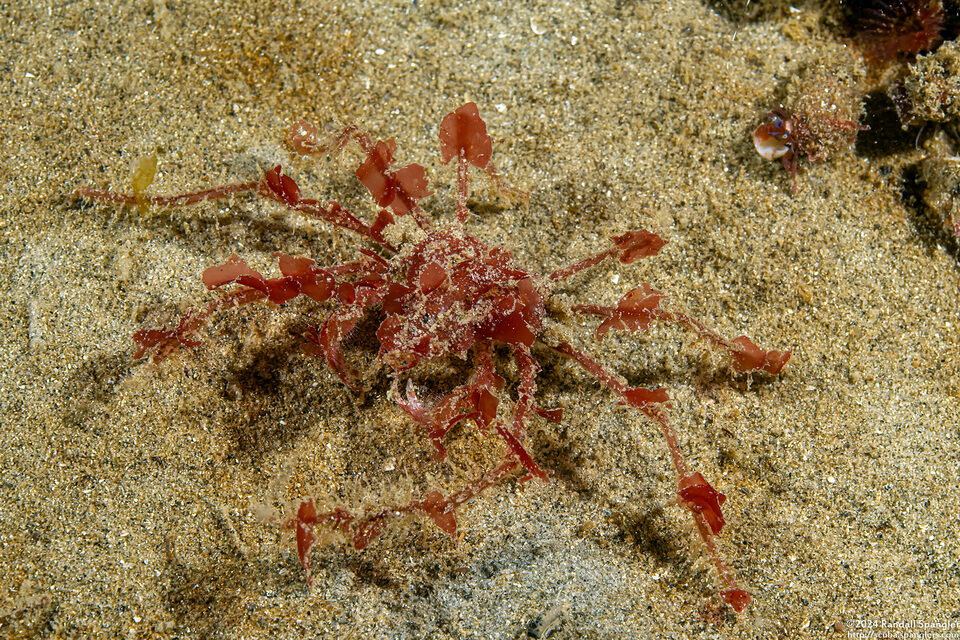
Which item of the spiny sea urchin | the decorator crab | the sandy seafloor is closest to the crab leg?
the decorator crab

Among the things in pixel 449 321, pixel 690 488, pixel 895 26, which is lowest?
pixel 690 488

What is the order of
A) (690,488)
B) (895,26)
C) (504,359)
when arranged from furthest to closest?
(895,26), (504,359), (690,488)

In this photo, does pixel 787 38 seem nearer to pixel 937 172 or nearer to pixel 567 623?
pixel 937 172

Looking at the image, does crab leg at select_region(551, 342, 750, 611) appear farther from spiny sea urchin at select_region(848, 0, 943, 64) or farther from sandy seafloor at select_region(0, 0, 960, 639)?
spiny sea urchin at select_region(848, 0, 943, 64)

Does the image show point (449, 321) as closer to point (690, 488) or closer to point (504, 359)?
point (504, 359)

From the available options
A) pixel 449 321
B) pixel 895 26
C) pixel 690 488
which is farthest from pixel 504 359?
pixel 895 26

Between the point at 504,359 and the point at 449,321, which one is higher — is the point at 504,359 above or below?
below

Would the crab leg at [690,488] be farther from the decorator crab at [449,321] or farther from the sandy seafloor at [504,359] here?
the sandy seafloor at [504,359]
